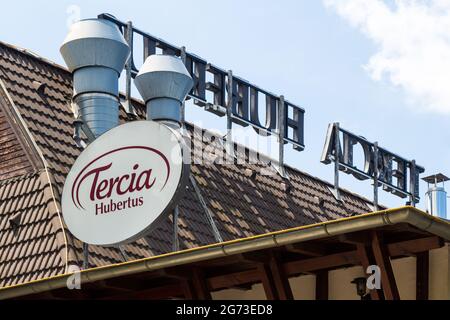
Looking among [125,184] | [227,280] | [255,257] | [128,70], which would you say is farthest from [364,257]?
[128,70]

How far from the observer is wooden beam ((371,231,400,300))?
17.1 metres

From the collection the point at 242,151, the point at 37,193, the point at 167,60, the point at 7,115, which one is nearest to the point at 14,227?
the point at 37,193

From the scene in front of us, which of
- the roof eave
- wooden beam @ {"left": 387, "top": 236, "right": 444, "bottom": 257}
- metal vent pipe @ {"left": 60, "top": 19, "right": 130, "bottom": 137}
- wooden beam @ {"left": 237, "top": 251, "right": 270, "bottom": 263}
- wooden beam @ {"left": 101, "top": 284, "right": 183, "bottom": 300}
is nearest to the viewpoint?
the roof eave

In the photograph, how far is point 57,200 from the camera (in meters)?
27.9

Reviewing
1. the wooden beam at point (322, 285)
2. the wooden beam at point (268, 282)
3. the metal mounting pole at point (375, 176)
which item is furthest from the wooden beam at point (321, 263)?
the metal mounting pole at point (375, 176)

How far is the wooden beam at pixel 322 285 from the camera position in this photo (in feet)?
62.9

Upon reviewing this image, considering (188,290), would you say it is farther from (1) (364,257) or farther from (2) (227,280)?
(1) (364,257)

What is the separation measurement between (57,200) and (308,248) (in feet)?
37.3

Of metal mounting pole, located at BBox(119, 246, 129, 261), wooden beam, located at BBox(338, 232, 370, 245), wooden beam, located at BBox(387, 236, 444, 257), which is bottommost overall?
wooden beam, located at BBox(387, 236, 444, 257)

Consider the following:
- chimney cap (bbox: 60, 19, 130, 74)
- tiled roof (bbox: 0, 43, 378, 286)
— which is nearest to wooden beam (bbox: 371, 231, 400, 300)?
tiled roof (bbox: 0, 43, 378, 286)

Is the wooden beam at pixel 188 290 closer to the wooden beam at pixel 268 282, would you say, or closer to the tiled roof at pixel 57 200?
the wooden beam at pixel 268 282

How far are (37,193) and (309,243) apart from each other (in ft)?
39.5

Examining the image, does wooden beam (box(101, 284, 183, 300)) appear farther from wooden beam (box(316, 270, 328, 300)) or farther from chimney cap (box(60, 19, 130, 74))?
chimney cap (box(60, 19, 130, 74))

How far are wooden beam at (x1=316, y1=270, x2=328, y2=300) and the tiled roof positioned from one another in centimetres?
846
